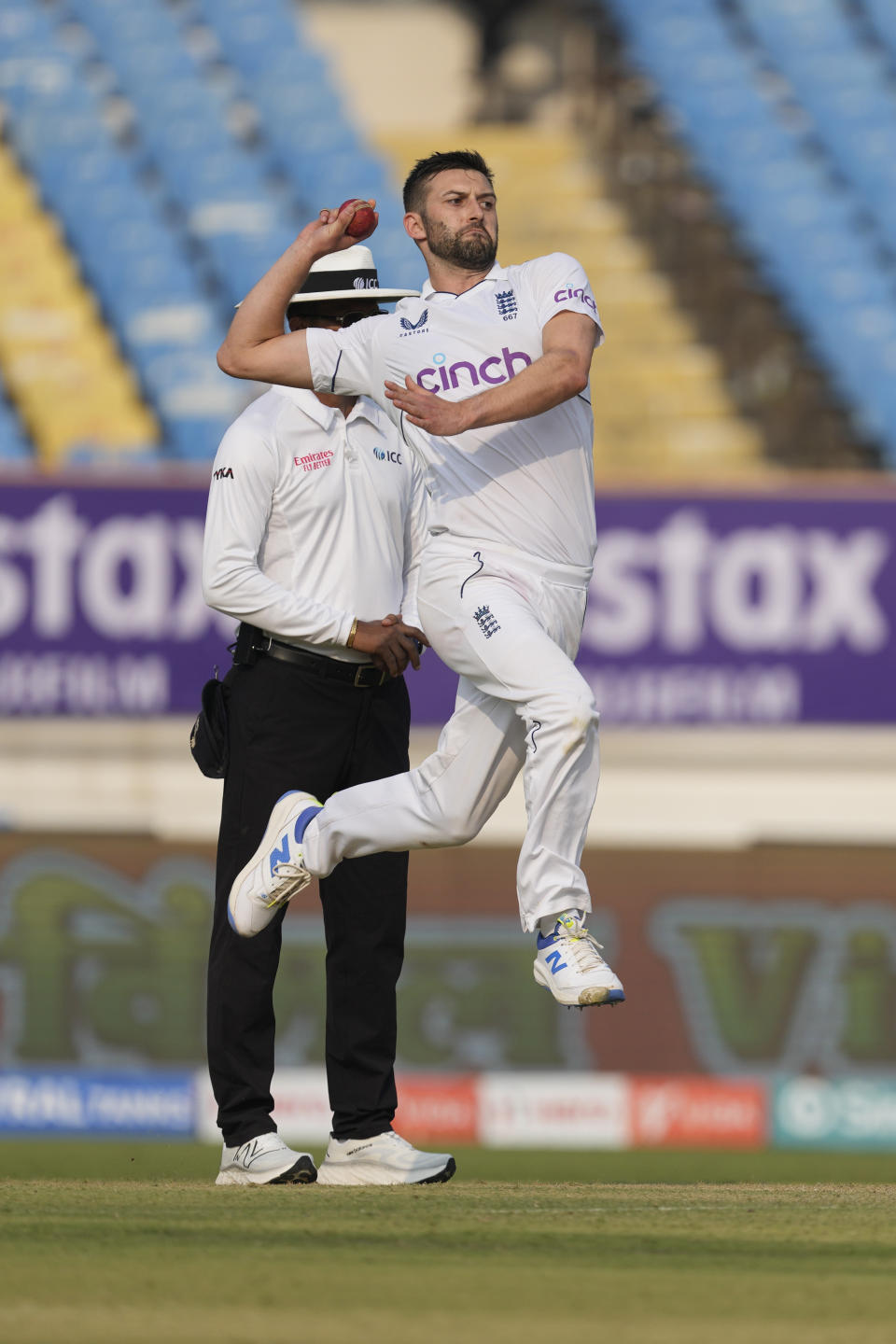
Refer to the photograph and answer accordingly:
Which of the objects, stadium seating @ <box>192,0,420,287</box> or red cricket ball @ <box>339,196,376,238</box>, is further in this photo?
stadium seating @ <box>192,0,420,287</box>

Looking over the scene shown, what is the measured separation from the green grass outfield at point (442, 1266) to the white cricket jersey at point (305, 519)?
1.25m

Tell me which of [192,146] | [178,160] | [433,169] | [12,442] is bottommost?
[433,169]

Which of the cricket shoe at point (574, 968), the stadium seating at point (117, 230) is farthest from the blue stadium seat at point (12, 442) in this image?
the cricket shoe at point (574, 968)

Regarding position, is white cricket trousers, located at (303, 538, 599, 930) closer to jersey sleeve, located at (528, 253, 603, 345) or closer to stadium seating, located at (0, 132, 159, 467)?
jersey sleeve, located at (528, 253, 603, 345)

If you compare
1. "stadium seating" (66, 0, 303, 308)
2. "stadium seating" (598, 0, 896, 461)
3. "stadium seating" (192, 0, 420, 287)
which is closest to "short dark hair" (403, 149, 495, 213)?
"stadium seating" (598, 0, 896, 461)

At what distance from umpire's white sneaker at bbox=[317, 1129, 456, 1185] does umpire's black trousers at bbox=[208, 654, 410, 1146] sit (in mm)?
33

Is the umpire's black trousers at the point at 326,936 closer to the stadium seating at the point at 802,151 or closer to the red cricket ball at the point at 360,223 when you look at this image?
the red cricket ball at the point at 360,223

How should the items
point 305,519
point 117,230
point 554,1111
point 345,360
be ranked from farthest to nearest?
1. point 117,230
2. point 554,1111
3. point 305,519
4. point 345,360

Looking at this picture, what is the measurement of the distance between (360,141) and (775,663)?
6221 mm

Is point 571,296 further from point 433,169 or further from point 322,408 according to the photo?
point 322,408

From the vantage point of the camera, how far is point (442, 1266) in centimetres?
339

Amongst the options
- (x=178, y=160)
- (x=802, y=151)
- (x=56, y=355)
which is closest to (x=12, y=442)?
(x=56, y=355)

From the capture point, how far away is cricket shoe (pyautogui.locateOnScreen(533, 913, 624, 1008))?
4113 millimetres

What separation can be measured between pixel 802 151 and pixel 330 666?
1174 centimetres
